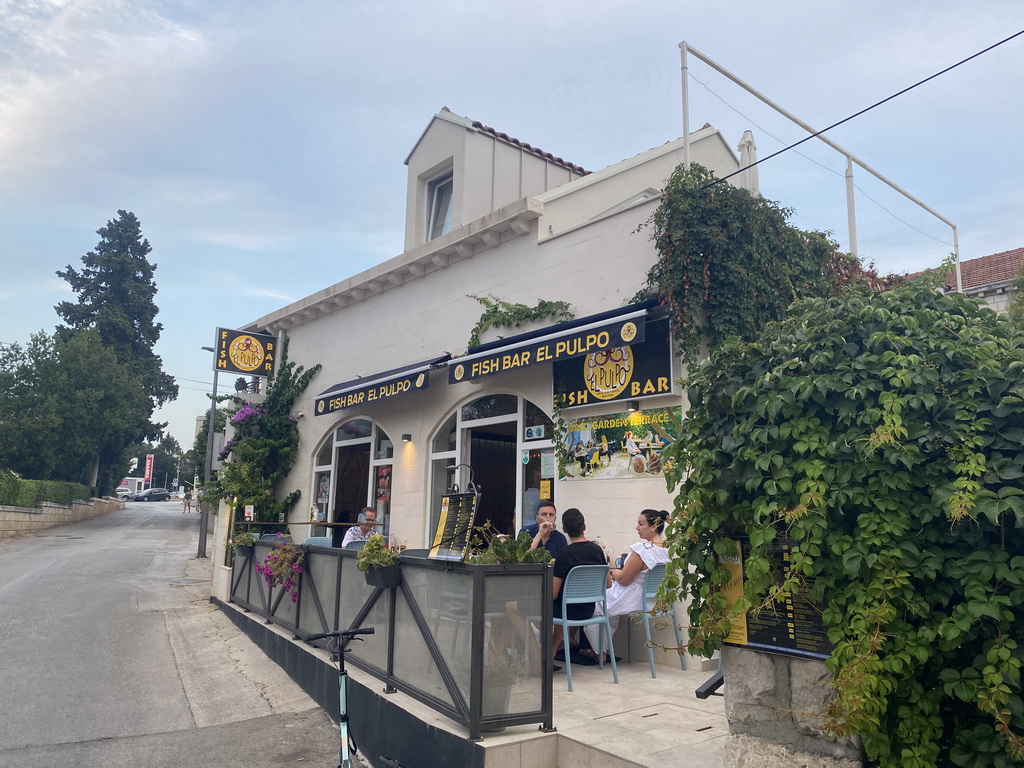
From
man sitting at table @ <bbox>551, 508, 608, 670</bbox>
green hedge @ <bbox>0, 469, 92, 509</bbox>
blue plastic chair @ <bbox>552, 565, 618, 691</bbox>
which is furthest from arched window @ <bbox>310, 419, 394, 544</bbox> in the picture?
green hedge @ <bbox>0, 469, 92, 509</bbox>

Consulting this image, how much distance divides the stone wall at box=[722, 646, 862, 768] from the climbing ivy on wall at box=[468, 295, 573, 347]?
5.66 metres

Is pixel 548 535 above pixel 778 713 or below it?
above

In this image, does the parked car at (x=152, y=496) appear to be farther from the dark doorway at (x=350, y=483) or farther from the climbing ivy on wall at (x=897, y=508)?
the climbing ivy on wall at (x=897, y=508)

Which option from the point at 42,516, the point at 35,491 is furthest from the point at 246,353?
the point at 42,516

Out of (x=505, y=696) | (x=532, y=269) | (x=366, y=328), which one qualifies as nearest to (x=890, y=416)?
(x=505, y=696)

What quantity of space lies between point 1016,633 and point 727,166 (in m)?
9.29

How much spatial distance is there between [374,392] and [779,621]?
7952 mm

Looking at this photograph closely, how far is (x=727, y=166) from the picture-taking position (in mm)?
10773

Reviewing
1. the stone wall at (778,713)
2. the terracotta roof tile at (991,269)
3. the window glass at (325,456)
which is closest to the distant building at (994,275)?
the terracotta roof tile at (991,269)

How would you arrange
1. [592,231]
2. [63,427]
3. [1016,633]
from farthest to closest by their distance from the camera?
1. [63,427]
2. [592,231]
3. [1016,633]

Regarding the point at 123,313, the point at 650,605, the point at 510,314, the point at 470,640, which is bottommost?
the point at 650,605

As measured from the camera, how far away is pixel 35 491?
27.1 metres

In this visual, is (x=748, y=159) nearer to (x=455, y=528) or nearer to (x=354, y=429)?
(x=455, y=528)

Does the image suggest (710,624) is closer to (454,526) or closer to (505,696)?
(505,696)
